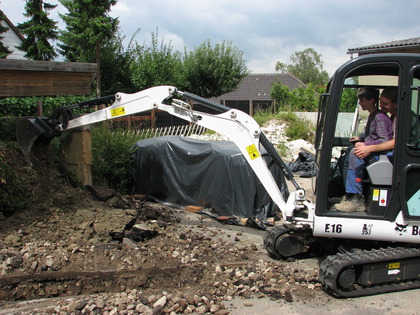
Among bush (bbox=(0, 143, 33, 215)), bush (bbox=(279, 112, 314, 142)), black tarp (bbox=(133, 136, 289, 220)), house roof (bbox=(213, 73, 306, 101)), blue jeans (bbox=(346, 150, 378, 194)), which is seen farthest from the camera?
house roof (bbox=(213, 73, 306, 101))

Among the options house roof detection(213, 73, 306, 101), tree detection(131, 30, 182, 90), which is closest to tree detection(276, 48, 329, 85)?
house roof detection(213, 73, 306, 101)

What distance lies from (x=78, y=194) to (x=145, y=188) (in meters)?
2.68

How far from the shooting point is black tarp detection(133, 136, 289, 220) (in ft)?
24.0

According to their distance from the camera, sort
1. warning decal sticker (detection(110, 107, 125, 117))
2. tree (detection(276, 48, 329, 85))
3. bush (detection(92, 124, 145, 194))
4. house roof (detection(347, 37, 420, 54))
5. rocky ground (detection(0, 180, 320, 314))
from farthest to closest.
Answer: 1. tree (detection(276, 48, 329, 85))
2. house roof (detection(347, 37, 420, 54))
3. bush (detection(92, 124, 145, 194))
4. warning decal sticker (detection(110, 107, 125, 117))
5. rocky ground (detection(0, 180, 320, 314))

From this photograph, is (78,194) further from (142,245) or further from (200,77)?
(200,77)

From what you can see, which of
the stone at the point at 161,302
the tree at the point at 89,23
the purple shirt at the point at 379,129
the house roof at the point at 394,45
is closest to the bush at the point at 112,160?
the stone at the point at 161,302

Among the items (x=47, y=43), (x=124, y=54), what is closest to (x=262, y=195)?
(x=124, y=54)

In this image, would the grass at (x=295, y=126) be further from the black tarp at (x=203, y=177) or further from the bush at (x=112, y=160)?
the bush at (x=112, y=160)

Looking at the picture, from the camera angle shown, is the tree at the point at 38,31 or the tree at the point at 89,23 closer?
the tree at the point at 89,23

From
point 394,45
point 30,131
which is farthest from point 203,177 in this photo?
point 394,45

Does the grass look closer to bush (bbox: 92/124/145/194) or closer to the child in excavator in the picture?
bush (bbox: 92/124/145/194)

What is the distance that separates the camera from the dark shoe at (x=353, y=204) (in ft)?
14.1

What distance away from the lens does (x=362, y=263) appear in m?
4.12

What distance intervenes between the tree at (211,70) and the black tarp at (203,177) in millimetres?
13539
